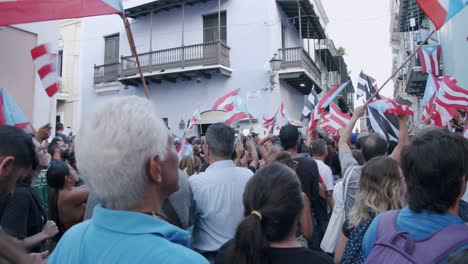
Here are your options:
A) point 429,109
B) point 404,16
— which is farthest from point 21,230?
point 404,16

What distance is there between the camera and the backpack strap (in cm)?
150

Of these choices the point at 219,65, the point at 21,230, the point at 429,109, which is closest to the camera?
the point at 21,230

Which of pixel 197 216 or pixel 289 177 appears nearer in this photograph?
pixel 289 177

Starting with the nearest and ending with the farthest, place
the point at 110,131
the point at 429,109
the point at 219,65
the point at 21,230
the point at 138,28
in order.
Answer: the point at 110,131 → the point at 21,230 → the point at 429,109 → the point at 219,65 → the point at 138,28

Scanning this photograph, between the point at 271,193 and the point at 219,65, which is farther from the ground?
the point at 219,65

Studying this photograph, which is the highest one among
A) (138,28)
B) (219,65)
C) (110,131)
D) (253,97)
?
(138,28)

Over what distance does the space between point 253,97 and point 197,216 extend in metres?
14.5

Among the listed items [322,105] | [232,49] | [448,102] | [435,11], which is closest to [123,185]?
[435,11]

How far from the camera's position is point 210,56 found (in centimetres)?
1723

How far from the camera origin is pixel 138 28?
20172mm

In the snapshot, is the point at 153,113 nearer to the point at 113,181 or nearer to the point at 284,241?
the point at 113,181

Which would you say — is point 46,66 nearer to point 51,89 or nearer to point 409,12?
point 51,89

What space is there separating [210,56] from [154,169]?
53.7 feet

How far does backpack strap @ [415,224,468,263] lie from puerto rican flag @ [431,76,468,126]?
5844 millimetres
